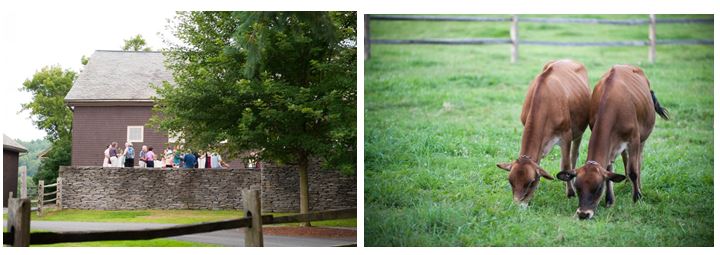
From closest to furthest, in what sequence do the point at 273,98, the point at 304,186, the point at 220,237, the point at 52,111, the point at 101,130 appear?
the point at 220,237, the point at 52,111, the point at 273,98, the point at 101,130, the point at 304,186

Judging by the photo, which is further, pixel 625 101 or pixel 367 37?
pixel 367 37

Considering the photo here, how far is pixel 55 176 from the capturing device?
13.2 meters

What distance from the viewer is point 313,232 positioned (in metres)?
12.9

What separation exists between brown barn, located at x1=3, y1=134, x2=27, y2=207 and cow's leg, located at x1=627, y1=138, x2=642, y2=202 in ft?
19.6

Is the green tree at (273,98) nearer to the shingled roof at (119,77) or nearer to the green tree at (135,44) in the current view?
the shingled roof at (119,77)

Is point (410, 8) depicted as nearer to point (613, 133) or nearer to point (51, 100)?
point (613, 133)

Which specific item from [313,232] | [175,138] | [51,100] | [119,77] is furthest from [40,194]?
[175,138]

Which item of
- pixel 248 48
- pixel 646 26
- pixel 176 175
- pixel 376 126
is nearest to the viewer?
pixel 248 48

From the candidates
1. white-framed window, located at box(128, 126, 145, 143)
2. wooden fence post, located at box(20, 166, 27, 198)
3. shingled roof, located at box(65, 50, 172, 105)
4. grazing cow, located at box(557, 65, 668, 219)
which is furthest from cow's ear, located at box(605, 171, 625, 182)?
white-framed window, located at box(128, 126, 145, 143)

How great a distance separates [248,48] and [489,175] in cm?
233

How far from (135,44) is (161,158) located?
194 centimetres

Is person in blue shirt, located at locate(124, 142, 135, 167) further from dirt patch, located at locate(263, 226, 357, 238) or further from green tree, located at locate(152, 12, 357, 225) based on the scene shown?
dirt patch, located at locate(263, 226, 357, 238)

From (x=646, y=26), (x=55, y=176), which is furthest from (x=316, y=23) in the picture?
(x=55, y=176)

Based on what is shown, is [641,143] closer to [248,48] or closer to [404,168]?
[404,168]
